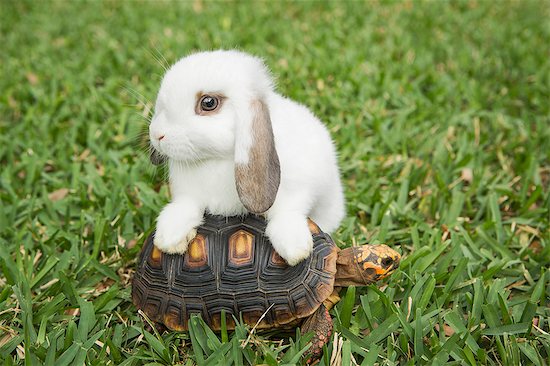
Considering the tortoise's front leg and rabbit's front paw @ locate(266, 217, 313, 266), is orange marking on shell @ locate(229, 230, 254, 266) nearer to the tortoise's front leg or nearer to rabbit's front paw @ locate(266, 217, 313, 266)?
rabbit's front paw @ locate(266, 217, 313, 266)

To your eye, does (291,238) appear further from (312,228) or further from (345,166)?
(345,166)

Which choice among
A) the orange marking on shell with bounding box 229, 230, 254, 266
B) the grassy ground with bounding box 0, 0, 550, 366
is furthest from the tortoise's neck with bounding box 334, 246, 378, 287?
the orange marking on shell with bounding box 229, 230, 254, 266

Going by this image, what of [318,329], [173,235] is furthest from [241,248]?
[318,329]

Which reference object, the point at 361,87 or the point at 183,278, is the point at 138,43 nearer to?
the point at 361,87

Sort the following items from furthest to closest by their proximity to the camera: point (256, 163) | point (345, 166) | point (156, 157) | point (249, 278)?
point (345, 166), point (156, 157), point (249, 278), point (256, 163)

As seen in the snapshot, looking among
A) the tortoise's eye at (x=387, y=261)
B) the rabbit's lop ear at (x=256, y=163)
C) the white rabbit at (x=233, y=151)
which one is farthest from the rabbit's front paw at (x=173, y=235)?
the tortoise's eye at (x=387, y=261)

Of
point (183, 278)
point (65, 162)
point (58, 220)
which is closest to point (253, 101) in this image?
point (183, 278)
